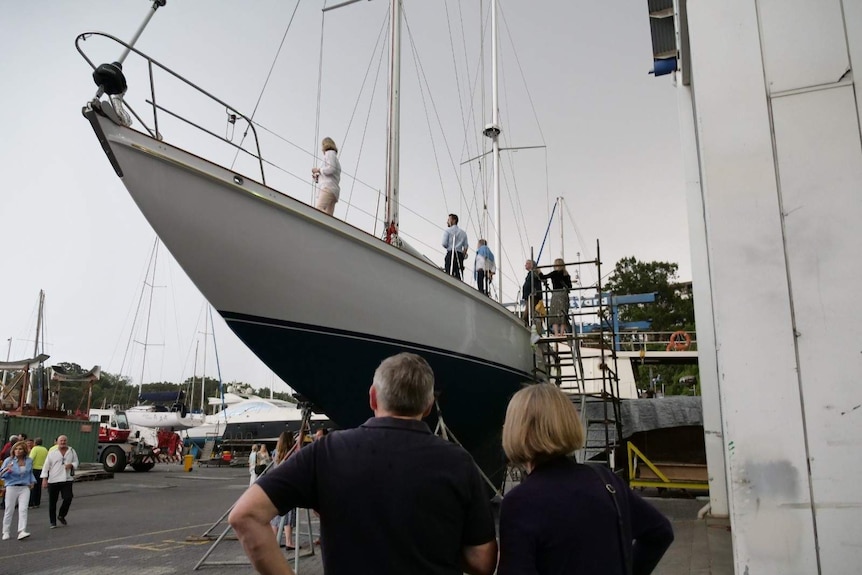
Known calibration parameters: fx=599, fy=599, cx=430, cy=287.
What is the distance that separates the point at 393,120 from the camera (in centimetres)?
770

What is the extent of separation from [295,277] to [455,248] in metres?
3.27

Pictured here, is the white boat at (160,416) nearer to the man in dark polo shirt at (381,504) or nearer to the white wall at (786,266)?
the white wall at (786,266)

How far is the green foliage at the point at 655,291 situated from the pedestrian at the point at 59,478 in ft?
108

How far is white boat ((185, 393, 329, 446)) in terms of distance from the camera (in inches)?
1148

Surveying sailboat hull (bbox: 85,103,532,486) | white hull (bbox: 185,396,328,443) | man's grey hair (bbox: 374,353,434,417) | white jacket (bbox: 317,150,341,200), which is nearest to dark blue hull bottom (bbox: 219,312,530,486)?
sailboat hull (bbox: 85,103,532,486)

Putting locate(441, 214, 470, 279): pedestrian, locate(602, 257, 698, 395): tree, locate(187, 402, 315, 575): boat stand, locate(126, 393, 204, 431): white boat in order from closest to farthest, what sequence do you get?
locate(187, 402, 315, 575): boat stand < locate(441, 214, 470, 279): pedestrian < locate(126, 393, 204, 431): white boat < locate(602, 257, 698, 395): tree

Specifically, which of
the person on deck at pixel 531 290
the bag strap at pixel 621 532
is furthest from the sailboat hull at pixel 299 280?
the bag strap at pixel 621 532

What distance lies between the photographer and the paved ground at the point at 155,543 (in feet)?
17.0

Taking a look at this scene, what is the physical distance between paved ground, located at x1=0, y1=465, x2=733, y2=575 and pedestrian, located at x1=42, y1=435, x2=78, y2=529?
0.87 feet

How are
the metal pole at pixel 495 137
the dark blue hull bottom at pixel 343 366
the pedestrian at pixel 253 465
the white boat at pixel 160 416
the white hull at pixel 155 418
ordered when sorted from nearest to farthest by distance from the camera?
the dark blue hull bottom at pixel 343 366 → the pedestrian at pixel 253 465 → the metal pole at pixel 495 137 → the white boat at pixel 160 416 → the white hull at pixel 155 418

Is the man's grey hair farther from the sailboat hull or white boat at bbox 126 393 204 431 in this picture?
white boat at bbox 126 393 204 431

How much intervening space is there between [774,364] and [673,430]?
8.39 meters

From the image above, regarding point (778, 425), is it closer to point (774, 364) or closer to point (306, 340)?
point (774, 364)

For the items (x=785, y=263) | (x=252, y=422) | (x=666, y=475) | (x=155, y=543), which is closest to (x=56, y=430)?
(x=155, y=543)
